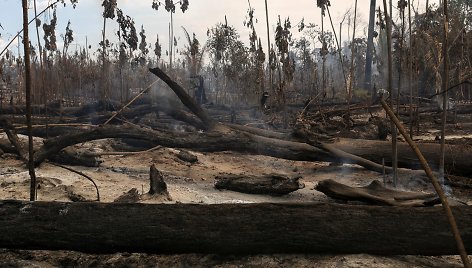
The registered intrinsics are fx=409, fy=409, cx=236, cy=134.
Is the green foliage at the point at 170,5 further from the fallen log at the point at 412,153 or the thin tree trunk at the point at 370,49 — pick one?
the thin tree trunk at the point at 370,49

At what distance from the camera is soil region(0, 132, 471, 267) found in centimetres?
241

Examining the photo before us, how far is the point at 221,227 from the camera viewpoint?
7.89 feet

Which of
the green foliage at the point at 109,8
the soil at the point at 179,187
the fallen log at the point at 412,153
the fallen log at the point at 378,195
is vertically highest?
the green foliage at the point at 109,8

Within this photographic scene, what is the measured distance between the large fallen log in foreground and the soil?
8cm

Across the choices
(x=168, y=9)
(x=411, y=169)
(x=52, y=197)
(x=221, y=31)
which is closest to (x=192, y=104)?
(x=52, y=197)

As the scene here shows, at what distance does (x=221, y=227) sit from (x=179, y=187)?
220cm

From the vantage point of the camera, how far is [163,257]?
259 centimetres

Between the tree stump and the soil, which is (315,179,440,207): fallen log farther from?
the tree stump

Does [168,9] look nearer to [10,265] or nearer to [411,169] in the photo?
[411,169]

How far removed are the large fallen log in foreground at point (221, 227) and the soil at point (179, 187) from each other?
3.0 inches

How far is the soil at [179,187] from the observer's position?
2412mm

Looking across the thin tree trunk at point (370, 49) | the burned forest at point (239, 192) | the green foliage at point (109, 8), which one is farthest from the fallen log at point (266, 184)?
the thin tree trunk at point (370, 49)

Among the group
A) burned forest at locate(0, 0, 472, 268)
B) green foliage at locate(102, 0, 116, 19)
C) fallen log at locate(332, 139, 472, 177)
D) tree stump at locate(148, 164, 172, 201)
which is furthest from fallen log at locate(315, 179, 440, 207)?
green foliage at locate(102, 0, 116, 19)

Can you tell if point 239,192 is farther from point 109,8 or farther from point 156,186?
point 109,8
